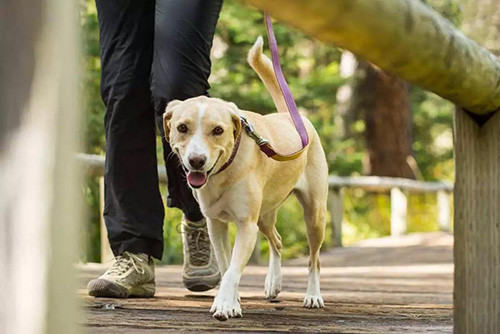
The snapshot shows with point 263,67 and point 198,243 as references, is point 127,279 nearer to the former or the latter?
point 198,243

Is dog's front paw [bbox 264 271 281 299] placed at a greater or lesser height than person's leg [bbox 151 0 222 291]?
lesser

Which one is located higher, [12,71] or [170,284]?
[12,71]

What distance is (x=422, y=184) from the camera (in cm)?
1342

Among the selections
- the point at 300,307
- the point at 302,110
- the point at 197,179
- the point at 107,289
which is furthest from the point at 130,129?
the point at 302,110

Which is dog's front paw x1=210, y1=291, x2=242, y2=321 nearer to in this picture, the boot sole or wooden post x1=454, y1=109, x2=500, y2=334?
the boot sole

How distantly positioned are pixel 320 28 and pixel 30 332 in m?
0.65

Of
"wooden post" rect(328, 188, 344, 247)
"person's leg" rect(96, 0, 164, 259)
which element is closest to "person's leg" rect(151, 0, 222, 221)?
"person's leg" rect(96, 0, 164, 259)

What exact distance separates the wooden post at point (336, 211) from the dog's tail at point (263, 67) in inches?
245

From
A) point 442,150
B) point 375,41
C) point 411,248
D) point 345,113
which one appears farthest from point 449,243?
point 442,150

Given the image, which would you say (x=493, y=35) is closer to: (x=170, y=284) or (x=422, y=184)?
(x=422, y=184)

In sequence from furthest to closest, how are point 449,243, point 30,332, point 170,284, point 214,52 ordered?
1. point 214,52
2. point 449,243
3. point 170,284
4. point 30,332

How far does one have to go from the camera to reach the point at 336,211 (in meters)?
10.4

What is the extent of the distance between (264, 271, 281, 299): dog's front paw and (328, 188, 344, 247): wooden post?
253 inches

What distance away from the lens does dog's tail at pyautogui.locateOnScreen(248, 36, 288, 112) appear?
3898 mm
